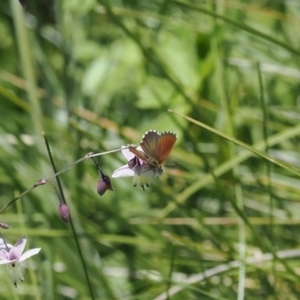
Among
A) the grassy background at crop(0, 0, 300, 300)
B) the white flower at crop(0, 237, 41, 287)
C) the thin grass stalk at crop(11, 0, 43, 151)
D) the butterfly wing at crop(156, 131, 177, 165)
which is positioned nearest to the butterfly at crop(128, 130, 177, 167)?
the butterfly wing at crop(156, 131, 177, 165)

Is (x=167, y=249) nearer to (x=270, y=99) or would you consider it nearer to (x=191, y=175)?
(x=191, y=175)

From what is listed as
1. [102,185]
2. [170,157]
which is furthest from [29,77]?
[102,185]

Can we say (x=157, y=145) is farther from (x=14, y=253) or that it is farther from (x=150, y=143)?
(x=14, y=253)

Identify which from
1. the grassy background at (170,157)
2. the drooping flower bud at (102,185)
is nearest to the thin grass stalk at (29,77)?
the grassy background at (170,157)

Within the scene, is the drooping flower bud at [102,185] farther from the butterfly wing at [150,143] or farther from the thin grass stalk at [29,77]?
the thin grass stalk at [29,77]

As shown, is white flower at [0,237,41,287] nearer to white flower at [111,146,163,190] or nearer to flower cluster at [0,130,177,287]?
flower cluster at [0,130,177,287]

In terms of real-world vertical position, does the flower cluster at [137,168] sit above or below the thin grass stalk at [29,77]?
below

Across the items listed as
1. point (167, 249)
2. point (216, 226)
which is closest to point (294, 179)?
point (216, 226)

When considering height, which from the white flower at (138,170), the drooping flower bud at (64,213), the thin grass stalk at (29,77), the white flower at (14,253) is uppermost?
the thin grass stalk at (29,77)
